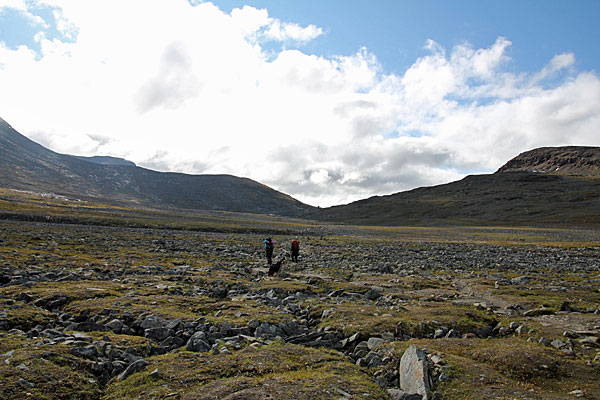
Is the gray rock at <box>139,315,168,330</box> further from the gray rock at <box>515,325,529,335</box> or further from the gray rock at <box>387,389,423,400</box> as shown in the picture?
the gray rock at <box>515,325,529,335</box>

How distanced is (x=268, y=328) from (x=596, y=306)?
13.0 meters

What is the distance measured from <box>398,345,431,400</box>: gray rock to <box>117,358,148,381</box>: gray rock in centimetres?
570

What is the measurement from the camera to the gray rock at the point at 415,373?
7.30 m

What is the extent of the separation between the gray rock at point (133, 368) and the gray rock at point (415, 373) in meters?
5.70

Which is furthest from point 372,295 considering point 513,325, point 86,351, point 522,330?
point 86,351

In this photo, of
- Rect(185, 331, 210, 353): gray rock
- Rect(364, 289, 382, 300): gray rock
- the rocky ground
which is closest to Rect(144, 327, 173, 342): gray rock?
the rocky ground

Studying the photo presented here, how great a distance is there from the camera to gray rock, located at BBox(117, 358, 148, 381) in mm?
7621

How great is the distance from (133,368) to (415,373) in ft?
20.1

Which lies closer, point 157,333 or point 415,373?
point 415,373

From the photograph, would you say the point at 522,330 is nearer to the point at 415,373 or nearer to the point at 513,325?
the point at 513,325

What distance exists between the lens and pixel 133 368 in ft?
25.5

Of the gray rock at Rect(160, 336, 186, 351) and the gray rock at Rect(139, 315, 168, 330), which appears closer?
the gray rock at Rect(160, 336, 186, 351)

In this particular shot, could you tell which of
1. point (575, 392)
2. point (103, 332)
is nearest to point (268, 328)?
point (103, 332)

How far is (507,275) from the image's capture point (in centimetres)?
2336
